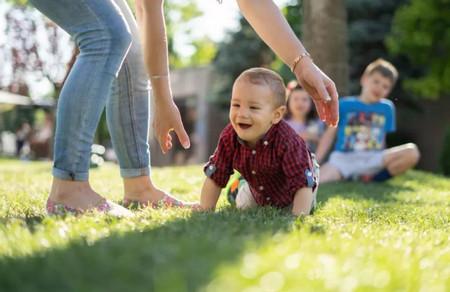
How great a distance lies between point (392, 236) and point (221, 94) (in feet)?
56.7

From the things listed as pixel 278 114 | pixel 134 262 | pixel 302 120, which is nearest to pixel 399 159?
pixel 302 120

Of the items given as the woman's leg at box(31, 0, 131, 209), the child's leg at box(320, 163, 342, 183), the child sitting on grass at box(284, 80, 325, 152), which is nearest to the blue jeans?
the woman's leg at box(31, 0, 131, 209)

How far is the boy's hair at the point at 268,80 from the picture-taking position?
10.2 ft

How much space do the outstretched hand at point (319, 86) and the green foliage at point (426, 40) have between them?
13073 mm

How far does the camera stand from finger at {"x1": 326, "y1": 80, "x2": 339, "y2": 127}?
279 centimetres

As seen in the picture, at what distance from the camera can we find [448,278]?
5.57 ft

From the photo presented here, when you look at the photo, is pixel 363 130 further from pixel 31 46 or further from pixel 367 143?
pixel 31 46

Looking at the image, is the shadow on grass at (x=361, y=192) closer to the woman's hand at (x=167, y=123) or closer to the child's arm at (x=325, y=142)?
the child's arm at (x=325, y=142)

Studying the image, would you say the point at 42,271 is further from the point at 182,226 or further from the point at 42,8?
the point at 42,8

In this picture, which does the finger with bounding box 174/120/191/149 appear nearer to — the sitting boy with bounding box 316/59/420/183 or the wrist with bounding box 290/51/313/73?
→ the wrist with bounding box 290/51/313/73

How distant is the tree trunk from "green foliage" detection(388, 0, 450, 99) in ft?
23.7

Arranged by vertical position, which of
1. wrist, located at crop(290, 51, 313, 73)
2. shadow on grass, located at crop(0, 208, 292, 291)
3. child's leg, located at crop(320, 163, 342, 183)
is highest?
wrist, located at crop(290, 51, 313, 73)

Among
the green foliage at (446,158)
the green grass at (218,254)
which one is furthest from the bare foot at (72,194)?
the green foliage at (446,158)

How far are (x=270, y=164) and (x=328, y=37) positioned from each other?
569 cm
